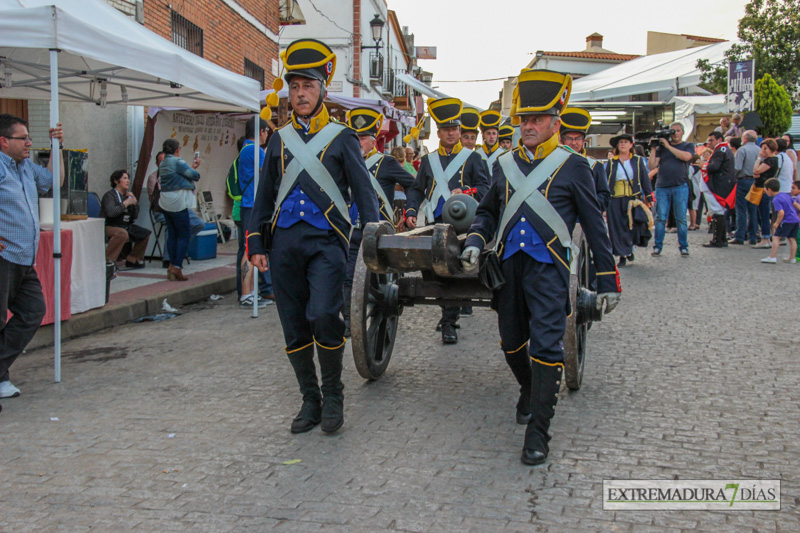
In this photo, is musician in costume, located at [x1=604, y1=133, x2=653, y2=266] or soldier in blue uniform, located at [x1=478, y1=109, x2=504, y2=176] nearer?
soldier in blue uniform, located at [x1=478, y1=109, x2=504, y2=176]

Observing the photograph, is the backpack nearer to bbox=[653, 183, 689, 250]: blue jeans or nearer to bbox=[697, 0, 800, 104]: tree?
bbox=[653, 183, 689, 250]: blue jeans

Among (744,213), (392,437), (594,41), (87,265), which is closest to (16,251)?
(87,265)

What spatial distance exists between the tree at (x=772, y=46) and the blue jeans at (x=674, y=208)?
10937mm

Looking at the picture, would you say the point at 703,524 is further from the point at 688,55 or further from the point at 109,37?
the point at 688,55

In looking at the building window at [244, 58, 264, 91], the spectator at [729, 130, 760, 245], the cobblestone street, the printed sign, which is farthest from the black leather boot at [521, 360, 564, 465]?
the printed sign

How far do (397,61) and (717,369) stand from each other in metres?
44.7

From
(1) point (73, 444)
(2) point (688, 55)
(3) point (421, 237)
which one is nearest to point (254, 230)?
(3) point (421, 237)

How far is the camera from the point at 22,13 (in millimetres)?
5281

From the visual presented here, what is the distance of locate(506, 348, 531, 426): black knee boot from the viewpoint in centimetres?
417

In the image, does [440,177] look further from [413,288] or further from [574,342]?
[574,342]

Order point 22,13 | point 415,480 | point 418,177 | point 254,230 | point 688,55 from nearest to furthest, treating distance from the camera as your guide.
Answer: point 415,480 → point 254,230 → point 22,13 → point 418,177 → point 688,55

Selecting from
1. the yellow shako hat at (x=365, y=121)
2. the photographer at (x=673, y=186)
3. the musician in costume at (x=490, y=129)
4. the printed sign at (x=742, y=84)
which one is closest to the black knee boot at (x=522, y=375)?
the yellow shako hat at (x=365, y=121)

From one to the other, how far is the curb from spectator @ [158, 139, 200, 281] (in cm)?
47

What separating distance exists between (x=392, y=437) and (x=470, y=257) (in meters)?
1.08
